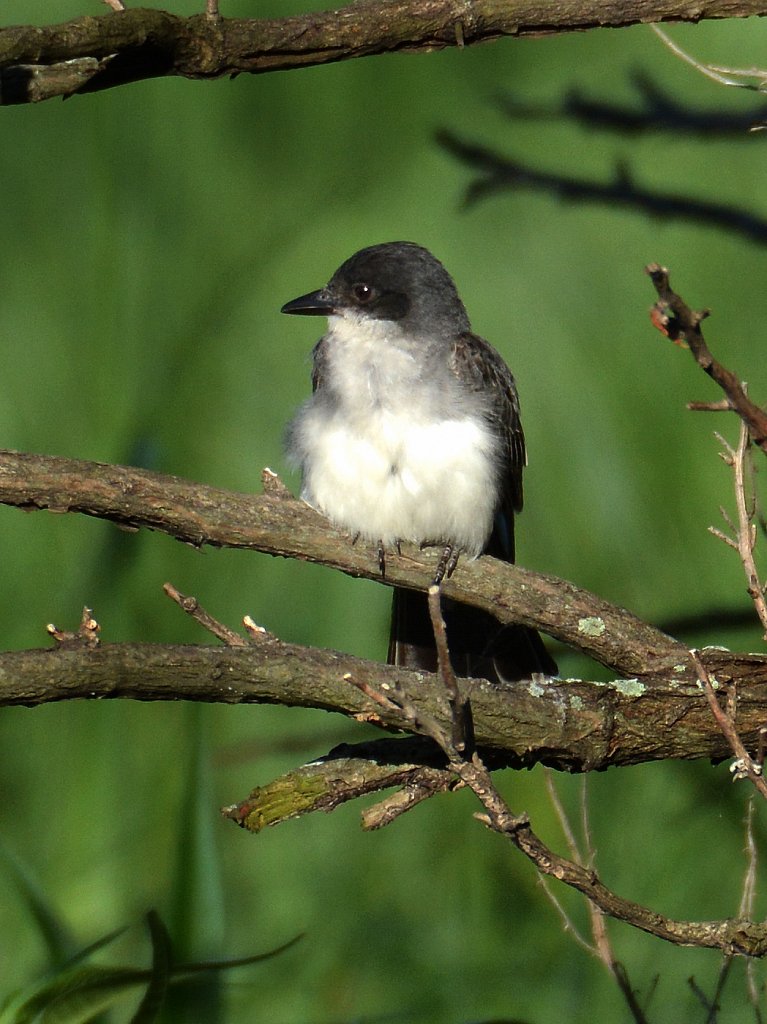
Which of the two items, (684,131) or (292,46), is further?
(684,131)

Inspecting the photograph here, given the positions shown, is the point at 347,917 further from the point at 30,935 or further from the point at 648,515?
the point at 648,515

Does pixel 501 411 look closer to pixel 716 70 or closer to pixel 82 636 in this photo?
pixel 716 70

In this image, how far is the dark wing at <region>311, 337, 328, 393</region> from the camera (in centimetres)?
345

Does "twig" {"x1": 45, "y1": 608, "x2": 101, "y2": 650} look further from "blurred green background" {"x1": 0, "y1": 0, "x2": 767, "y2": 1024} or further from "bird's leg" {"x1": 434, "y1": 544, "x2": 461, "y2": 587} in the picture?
"blurred green background" {"x1": 0, "y1": 0, "x2": 767, "y2": 1024}

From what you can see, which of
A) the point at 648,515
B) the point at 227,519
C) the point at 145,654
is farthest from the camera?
the point at 648,515

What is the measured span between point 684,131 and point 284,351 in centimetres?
167

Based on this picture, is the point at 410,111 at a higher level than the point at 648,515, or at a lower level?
higher

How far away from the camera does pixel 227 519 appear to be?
2527 millimetres

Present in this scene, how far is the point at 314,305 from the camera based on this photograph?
341cm

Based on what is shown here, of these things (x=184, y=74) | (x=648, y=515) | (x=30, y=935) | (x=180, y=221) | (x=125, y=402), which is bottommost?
(x=30, y=935)

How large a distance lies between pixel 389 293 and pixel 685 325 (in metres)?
1.83

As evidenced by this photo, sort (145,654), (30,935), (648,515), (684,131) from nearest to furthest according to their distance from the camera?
(145,654)
(30,935)
(648,515)
(684,131)

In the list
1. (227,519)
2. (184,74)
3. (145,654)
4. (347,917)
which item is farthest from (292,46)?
(347,917)

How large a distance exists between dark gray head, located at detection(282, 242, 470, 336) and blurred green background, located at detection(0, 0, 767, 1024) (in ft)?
2.58
